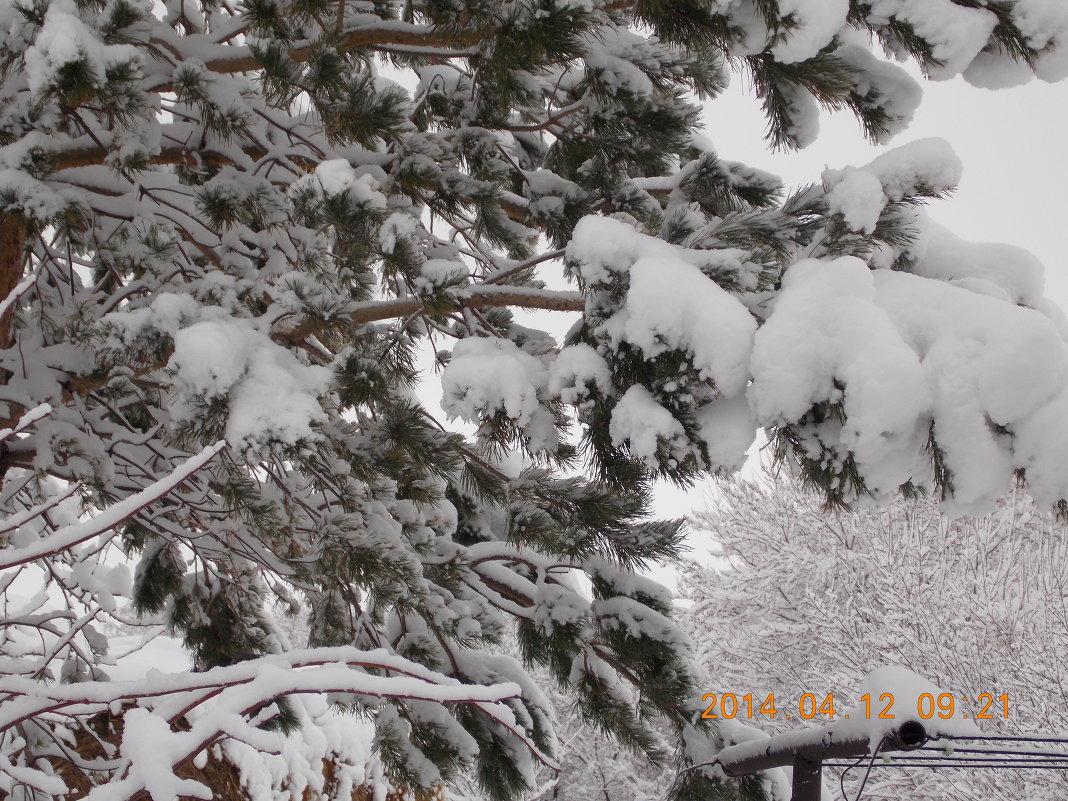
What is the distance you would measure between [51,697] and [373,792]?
A: 13.7 ft

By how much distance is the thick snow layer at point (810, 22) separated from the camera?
1.33m

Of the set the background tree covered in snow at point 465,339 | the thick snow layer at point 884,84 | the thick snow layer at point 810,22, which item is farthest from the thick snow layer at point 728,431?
the thick snow layer at point 884,84

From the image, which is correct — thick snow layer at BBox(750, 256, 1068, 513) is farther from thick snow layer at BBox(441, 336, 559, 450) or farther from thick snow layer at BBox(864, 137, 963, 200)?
thick snow layer at BBox(441, 336, 559, 450)

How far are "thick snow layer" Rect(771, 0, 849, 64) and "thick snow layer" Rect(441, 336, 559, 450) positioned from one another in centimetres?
80

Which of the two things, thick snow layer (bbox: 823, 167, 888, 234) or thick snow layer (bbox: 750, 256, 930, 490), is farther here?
thick snow layer (bbox: 823, 167, 888, 234)

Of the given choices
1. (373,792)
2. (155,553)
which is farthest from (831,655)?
(155,553)

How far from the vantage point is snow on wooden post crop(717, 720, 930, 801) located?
1.46 metres

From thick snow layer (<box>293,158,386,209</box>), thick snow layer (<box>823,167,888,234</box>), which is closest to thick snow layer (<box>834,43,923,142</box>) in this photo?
thick snow layer (<box>823,167,888,234</box>)

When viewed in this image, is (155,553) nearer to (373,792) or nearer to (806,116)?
(373,792)

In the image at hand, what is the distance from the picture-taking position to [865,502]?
1.18m

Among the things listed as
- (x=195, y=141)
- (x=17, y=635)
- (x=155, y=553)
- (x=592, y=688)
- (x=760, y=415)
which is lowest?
(x=17, y=635)

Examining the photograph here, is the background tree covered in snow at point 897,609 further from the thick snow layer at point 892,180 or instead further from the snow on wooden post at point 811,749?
the thick snow layer at point 892,180

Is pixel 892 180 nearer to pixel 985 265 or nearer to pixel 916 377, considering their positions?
pixel 985 265

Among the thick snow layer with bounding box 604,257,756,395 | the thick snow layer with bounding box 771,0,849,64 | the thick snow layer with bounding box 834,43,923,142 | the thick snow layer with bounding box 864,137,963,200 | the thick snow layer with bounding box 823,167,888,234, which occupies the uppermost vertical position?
the thick snow layer with bounding box 771,0,849,64
